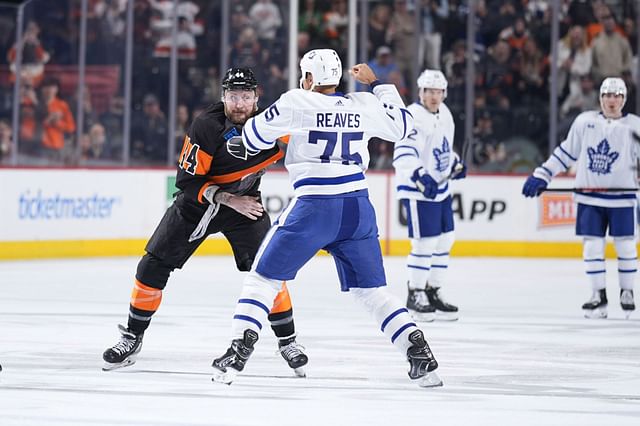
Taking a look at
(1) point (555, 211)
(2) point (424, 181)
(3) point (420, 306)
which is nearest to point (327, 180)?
(2) point (424, 181)

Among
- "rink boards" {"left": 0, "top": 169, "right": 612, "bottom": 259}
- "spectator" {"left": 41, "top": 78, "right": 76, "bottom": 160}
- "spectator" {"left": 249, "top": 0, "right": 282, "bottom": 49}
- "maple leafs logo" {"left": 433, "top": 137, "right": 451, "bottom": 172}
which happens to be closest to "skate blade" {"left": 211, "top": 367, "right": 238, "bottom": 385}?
"maple leafs logo" {"left": 433, "top": 137, "right": 451, "bottom": 172}

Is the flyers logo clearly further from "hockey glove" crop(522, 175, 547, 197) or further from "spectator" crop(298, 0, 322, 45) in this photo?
"hockey glove" crop(522, 175, 547, 197)

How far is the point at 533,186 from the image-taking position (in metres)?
7.85

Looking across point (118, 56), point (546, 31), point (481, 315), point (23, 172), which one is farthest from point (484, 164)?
point (481, 315)

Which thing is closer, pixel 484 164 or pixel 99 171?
pixel 99 171

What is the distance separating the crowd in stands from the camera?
13328mm

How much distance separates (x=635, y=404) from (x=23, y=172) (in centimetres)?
742

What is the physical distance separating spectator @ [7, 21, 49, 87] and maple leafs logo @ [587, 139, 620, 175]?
6.86 metres

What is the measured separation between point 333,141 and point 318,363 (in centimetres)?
127

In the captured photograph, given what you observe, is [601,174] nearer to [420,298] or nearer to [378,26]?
[420,298]

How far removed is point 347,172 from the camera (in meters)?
4.89

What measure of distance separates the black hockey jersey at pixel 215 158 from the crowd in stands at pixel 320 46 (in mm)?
8020

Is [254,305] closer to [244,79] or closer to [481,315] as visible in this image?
[244,79]

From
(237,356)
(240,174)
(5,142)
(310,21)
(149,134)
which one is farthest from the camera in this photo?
(310,21)
